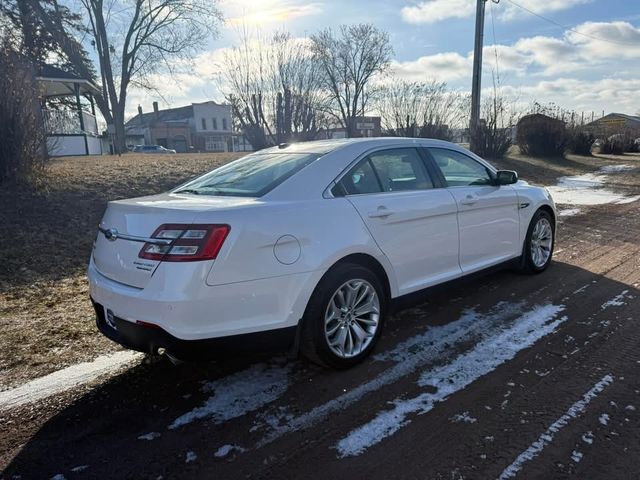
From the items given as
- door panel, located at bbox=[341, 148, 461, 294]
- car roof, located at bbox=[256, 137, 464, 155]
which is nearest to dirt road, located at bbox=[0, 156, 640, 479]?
door panel, located at bbox=[341, 148, 461, 294]

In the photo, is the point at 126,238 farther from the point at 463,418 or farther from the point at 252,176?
the point at 463,418

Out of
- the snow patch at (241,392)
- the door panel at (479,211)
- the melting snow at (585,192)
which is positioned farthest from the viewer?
the melting snow at (585,192)

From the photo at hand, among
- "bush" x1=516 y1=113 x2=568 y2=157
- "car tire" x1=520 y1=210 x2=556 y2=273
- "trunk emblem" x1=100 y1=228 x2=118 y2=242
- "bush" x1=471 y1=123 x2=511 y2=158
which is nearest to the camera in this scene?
"trunk emblem" x1=100 y1=228 x2=118 y2=242

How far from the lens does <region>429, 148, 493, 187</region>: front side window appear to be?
432 cm

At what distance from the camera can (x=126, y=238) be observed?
116 inches

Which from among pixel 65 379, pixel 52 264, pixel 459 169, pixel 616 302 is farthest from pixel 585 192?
pixel 65 379

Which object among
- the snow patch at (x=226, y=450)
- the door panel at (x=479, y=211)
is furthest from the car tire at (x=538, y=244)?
the snow patch at (x=226, y=450)

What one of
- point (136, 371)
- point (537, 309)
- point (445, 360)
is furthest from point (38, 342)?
point (537, 309)

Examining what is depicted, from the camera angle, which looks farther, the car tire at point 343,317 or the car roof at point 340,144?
the car roof at point 340,144

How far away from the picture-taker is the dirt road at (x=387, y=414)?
93.7 inches

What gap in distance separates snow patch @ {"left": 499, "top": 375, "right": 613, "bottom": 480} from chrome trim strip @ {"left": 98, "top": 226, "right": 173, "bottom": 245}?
211cm

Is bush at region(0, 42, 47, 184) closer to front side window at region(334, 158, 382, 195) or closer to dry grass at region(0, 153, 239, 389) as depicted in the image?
dry grass at region(0, 153, 239, 389)

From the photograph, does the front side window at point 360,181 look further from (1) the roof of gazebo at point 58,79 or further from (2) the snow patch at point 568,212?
(1) the roof of gazebo at point 58,79

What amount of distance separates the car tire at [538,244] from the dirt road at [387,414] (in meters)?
1.19
